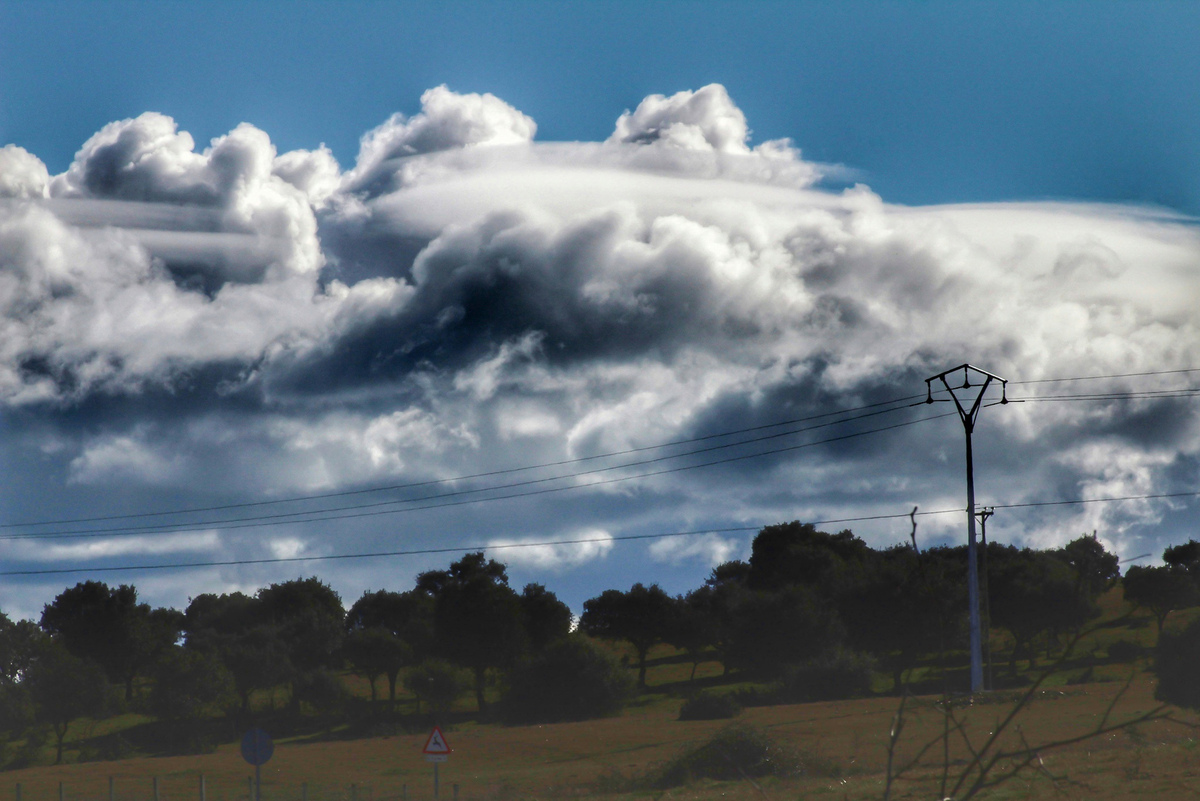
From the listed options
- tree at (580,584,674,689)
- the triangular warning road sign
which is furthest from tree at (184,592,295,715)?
the triangular warning road sign

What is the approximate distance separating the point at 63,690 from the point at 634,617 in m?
51.8

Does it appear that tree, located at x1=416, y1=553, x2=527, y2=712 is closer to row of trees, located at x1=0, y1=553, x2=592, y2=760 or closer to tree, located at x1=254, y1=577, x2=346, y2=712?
row of trees, located at x1=0, y1=553, x2=592, y2=760

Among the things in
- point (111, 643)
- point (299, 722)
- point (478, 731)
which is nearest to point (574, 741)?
point (478, 731)

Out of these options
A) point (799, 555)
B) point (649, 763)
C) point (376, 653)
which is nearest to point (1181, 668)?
point (649, 763)

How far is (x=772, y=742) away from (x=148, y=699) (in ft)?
208

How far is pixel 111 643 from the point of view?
101 metres

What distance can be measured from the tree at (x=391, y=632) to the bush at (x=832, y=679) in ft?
114

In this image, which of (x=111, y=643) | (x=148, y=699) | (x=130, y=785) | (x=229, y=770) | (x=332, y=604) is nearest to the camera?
(x=130, y=785)

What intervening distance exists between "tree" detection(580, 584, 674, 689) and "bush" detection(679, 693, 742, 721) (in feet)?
108

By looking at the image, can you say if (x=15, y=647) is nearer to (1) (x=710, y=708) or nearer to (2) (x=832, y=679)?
(1) (x=710, y=708)

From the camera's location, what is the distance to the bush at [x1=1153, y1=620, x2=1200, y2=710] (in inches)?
1578

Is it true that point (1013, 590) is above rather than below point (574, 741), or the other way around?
above

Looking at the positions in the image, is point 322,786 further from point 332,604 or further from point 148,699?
point 332,604

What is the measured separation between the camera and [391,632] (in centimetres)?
9400
